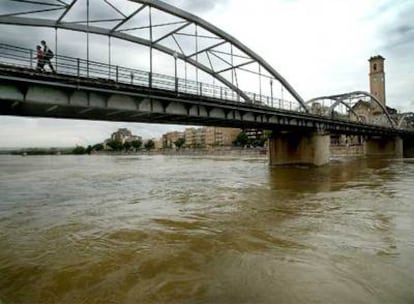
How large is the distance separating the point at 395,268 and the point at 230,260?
375 cm

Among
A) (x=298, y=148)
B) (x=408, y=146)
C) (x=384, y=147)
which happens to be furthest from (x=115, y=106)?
(x=408, y=146)

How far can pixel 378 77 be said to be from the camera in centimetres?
14188

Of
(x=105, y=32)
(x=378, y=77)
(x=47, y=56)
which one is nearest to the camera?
(x=47, y=56)

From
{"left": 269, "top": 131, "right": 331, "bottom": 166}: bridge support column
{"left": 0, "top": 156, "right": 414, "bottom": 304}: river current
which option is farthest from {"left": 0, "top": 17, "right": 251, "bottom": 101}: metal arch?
{"left": 269, "top": 131, "right": 331, "bottom": 166}: bridge support column

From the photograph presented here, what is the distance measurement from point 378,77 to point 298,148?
4484 inches

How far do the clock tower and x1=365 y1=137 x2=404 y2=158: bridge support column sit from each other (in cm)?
5899

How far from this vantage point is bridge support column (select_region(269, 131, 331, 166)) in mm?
47781

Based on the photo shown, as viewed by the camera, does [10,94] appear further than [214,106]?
No

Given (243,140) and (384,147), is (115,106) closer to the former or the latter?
(384,147)

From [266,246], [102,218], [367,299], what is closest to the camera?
[367,299]

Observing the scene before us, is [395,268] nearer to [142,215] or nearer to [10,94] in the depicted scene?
[142,215]

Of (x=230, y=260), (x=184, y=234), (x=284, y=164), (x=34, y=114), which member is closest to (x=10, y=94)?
(x=34, y=114)

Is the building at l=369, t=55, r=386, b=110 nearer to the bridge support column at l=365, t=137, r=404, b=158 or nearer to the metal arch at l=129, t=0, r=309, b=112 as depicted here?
the bridge support column at l=365, t=137, r=404, b=158

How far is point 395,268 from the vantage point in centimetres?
745
